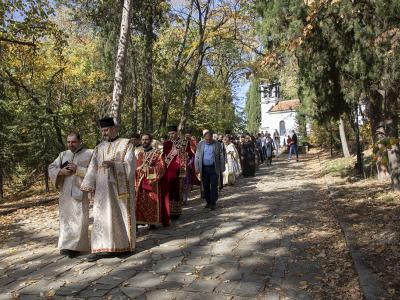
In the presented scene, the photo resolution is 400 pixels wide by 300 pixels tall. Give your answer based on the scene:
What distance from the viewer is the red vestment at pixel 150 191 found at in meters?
8.08

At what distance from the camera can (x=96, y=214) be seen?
6508mm

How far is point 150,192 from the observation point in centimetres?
812

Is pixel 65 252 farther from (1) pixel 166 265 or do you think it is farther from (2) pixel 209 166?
(2) pixel 209 166

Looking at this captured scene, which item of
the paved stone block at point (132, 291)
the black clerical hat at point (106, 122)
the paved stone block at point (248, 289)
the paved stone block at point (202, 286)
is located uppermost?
the black clerical hat at point (106, 122)

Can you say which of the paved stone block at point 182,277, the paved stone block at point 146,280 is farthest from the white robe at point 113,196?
the paved stone block at point 182,277

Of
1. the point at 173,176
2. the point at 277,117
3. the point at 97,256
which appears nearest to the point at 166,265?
the point at 97,256

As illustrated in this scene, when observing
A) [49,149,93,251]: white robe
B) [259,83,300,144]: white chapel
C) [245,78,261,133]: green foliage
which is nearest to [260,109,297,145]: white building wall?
[259,83,300,144]: white chapel

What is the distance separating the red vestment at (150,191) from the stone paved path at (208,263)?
30 cm

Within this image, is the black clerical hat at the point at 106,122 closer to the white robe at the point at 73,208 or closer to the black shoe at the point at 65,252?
the white robe at the point at 73,208

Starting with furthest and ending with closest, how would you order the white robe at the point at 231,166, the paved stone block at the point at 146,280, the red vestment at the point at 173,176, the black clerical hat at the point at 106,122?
the white robe at the point at 231,166 < the red vestment at the point at 173,176 < the black clerical hat at the point at 106,122 < the paved stone block at the point at 146,280

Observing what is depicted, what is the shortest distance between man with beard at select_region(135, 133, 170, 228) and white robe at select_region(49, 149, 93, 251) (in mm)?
1444

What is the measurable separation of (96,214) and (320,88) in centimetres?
791

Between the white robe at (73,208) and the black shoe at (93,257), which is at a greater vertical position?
the white robe at (73,208)

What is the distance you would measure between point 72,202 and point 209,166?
13.7ft
